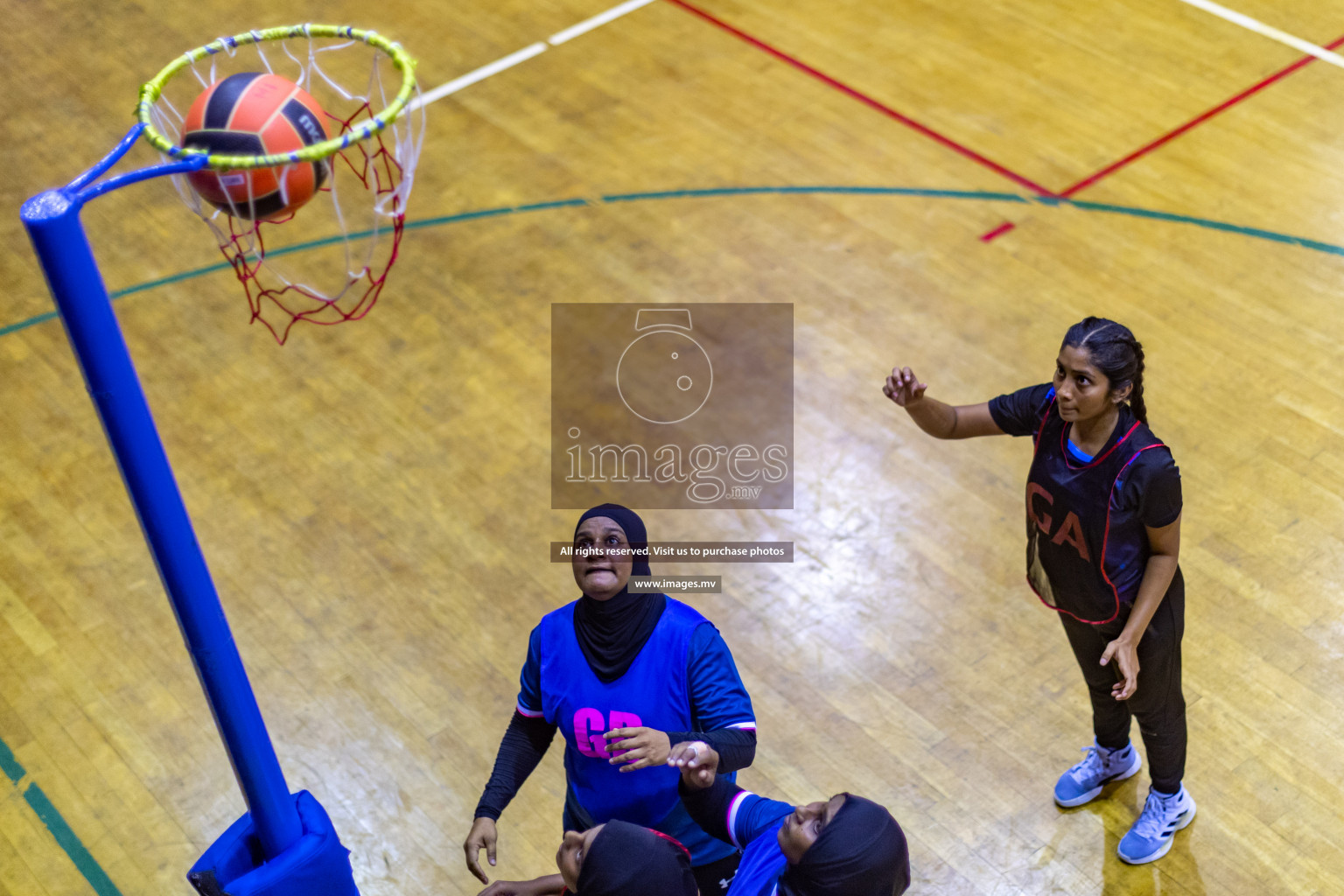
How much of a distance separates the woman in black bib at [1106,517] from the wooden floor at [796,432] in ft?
2.07

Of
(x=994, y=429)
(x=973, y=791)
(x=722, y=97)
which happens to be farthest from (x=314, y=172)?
(x=722, y=97)

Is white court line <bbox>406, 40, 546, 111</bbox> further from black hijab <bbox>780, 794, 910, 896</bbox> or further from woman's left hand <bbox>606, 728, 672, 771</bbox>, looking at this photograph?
black hijab <bbox>780, 794, 910, 896</bbox>

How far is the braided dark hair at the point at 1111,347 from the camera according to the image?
3.29 meters

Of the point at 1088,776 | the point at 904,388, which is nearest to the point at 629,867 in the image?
the point at 904,388

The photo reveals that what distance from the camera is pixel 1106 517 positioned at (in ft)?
11.3

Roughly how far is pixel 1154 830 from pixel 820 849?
2.00 m

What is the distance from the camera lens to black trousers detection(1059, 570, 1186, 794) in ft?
12.1

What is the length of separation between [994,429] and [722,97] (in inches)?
175

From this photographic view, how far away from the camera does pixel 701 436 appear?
5750mm

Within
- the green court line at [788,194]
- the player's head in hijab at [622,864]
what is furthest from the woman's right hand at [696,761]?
the green court line at [788,194]

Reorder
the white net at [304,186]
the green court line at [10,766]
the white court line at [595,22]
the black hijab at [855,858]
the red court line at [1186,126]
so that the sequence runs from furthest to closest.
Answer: the white court line at [595,22], the red court line at [1186,126], the green court line at [10,766], the white net at [304,186], the black hijab at [855,858]

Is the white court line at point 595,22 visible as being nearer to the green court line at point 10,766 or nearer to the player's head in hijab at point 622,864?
the green court line at point 10,766

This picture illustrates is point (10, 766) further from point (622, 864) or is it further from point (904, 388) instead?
point (904, 388)

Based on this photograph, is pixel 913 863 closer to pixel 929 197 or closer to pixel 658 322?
pixel 658 322
